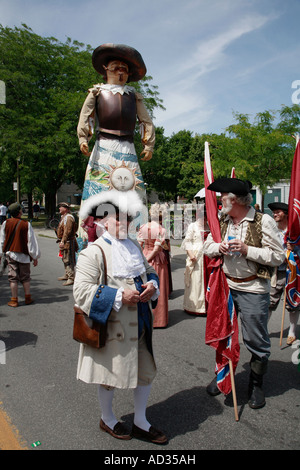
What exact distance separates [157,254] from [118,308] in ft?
10.6

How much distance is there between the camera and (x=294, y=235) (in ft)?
13.2

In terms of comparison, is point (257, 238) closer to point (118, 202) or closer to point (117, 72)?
point (118, 202)

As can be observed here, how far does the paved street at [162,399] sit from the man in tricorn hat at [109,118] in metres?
2.49

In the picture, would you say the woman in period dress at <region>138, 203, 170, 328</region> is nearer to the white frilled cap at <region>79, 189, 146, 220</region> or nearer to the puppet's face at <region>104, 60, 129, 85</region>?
the puppet's face at <region>104, 60, 129, 85</region>

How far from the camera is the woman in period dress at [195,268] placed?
5.96 m

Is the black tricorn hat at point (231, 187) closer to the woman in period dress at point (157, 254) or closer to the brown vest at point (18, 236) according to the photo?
the woman in period dress at point (157, 254)

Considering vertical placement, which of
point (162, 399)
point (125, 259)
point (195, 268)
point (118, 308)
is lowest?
point (162, 399)

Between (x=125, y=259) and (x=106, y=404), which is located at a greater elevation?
(x=125, y=259)

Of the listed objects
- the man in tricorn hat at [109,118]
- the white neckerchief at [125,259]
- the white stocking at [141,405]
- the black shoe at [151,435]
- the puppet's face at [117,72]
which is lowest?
A: the black shoe at [151,435]

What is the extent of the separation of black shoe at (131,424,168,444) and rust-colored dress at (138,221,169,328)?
2550 millimetres

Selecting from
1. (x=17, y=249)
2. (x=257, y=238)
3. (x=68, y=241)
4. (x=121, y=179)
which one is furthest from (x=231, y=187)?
(x=68, y=241)

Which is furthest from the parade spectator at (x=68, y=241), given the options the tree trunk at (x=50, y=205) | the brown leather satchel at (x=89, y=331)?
the tree trunk at (x=50, y=205)
